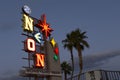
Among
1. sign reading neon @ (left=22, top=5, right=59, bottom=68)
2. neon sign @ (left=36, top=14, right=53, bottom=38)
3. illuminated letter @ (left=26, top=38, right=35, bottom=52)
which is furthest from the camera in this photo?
neon sign @ (left=36, top=14, right=53, bottom=38)

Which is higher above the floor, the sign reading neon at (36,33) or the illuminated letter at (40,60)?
the sign reading neon at (36,33)

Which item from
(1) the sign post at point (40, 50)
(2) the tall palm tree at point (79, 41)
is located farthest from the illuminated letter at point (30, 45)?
(2) the tall palm tree at point (79, 41)

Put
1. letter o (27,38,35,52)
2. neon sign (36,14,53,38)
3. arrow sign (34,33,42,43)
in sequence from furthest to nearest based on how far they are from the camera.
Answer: neon sign (36,14,53,38), arrow sign (34,33,42,43), letter o (27,38,35,52)

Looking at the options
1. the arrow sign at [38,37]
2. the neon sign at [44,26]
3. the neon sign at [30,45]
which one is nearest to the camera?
the neon sign at [30,45]

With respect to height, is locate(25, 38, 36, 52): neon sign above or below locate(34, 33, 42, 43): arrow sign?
below

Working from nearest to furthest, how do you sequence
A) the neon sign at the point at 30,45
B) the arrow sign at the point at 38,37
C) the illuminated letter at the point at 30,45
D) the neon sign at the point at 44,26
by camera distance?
the neon sign at the point at 30,45
the illuminated letter at the point at 30,45
the arrow sign at the point at 38,37
the neon sign at the point at 44,26

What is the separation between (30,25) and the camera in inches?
1991

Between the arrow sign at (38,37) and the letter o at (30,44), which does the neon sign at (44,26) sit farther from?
the letter o at (30,44)

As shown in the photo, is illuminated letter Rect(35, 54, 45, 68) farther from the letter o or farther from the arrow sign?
the arrow sign

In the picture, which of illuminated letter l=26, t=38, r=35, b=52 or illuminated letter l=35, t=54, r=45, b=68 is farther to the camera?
illuminated letter l=35, t=54, r=45, b=68

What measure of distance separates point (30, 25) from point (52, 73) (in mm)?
8853

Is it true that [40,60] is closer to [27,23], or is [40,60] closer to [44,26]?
[27,23]

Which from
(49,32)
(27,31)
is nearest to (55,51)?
(49,32)

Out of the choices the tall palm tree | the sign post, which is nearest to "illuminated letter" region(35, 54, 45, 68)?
the sign post
